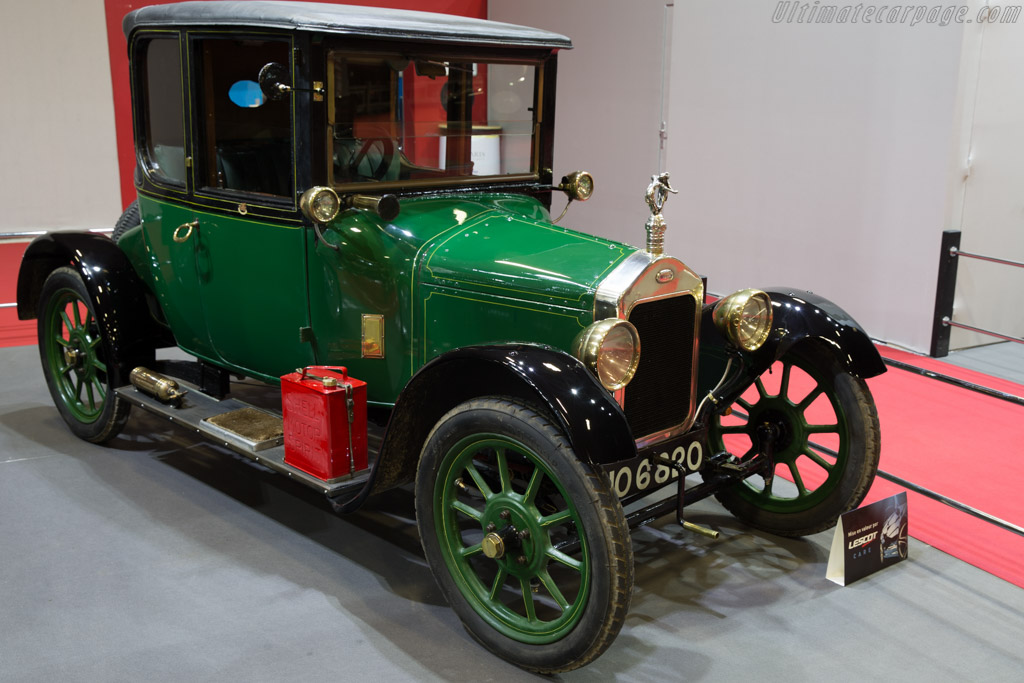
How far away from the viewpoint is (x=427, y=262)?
120 inches

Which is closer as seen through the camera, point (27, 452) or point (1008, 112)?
point (27, 452)

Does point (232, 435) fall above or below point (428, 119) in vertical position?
below

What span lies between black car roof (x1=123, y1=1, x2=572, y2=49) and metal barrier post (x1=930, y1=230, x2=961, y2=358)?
3041 millimetres

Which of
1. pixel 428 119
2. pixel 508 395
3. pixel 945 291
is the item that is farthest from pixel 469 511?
pixel 945 291

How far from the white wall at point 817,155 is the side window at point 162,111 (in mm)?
4012

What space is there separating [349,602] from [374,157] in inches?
57.0

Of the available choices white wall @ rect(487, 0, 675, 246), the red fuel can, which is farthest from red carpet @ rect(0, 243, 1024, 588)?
white wall @ rect(487, 0, 675, 246)

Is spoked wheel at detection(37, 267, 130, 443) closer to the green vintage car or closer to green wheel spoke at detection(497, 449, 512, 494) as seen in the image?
the green vintage car

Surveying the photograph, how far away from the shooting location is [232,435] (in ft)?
11.0

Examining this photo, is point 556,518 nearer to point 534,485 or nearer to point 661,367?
point 534,485

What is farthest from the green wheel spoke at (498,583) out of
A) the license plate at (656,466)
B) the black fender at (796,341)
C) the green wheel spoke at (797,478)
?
the green wheel spoke at (797,478)

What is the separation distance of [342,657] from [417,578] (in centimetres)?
48

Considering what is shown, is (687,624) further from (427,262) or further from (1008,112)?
(1008,112)

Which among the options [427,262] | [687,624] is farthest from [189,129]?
[687,624]
